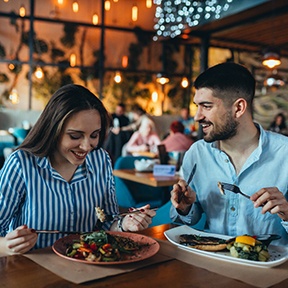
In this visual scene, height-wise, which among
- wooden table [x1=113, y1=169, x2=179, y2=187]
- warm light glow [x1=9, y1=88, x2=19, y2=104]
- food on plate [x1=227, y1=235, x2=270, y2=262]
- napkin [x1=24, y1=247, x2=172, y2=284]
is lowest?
wooden table [x1=113, y1=169, x2=179, y2=187]

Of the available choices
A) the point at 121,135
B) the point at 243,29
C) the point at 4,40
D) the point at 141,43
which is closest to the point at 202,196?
the point at 121,135

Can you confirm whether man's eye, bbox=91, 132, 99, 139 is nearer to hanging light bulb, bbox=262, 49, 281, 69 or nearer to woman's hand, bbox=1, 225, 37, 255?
woman's hand, bbox=1, 225, 37, 255

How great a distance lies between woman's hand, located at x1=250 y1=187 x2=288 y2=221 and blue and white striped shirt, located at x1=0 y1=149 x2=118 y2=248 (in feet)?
2.51

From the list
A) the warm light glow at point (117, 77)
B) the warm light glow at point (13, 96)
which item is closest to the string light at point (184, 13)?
the warm light glow at point (117, 77)

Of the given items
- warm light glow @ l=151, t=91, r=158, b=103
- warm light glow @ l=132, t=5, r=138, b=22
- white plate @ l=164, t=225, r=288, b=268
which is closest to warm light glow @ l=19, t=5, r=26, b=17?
warm light glow @ l=132, t=5, r=138, b=22

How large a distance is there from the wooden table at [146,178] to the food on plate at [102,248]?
2.10 m

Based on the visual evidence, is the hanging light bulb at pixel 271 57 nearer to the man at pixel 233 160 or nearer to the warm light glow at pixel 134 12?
the warm light glow at pixel 134 12

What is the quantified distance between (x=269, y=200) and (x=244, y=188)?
1.36 ft

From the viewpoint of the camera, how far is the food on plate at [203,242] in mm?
1527

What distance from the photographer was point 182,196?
6.20 ft

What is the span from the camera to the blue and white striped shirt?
70.9 inches

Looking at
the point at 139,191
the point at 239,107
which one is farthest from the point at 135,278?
the point at 139,191

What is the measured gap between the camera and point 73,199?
6.26ft

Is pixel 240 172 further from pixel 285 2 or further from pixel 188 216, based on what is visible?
pixel 285 2
